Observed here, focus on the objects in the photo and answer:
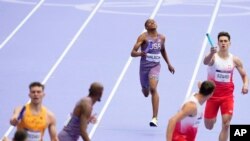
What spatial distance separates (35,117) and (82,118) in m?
0.59

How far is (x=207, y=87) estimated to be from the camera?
13719mm

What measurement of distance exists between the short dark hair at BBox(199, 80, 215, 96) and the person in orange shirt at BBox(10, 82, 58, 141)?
6.29ft

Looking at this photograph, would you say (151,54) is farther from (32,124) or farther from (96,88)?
(32,124)

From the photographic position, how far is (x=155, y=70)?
1747 cm

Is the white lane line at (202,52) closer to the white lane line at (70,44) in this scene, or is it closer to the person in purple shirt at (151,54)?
the person in purple shirt at (151,54)

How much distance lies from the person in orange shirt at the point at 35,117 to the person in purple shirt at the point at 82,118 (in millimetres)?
230

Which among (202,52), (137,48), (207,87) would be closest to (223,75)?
(137,48)

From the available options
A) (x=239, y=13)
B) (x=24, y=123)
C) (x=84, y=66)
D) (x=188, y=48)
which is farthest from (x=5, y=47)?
(x=24, y=123)

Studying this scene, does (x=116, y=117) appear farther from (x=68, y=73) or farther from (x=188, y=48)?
(x=188, y=48)

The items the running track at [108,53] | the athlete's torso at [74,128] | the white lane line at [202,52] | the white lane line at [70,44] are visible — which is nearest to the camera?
the athlete's torso at [74,128]

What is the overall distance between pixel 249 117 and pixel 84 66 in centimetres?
415

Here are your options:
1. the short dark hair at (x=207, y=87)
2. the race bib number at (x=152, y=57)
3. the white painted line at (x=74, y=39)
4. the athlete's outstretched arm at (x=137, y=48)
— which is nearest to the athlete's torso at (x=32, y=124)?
the short dark hair at (x=207, y=87)

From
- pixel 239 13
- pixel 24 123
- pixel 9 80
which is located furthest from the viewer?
pixel 239 13

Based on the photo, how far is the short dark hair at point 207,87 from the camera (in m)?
13.7
